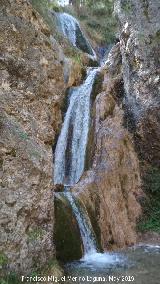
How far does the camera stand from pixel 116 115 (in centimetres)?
1448

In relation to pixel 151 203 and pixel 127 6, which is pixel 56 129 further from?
pixel 127 6

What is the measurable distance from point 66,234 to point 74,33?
770 inches

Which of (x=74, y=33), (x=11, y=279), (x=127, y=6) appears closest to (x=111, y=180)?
(x=11, y=279)

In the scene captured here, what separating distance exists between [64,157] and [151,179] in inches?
129

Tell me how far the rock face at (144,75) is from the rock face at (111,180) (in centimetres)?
57

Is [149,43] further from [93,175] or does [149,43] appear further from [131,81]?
[93,175]

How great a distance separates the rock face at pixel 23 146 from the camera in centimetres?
718

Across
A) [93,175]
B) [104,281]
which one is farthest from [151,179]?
[104,281]

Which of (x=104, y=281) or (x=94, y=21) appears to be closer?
(x=104, y=281)

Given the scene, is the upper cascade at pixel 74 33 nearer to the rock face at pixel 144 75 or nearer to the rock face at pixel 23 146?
the rock face at pixel 144 75

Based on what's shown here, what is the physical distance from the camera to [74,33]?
2680 centimetres

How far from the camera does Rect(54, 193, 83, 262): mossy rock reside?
385 inches

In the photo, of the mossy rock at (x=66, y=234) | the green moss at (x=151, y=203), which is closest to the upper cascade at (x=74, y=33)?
the green moss at (x=151, y=203)

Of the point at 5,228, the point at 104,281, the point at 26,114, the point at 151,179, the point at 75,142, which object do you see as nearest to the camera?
the point at 5,228
